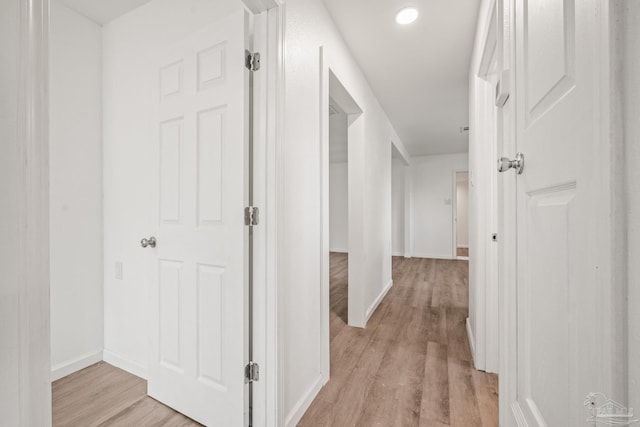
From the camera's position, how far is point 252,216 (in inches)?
51.6

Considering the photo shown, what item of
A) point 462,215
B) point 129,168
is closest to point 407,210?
point 462,215

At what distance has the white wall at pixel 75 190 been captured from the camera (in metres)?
1.81

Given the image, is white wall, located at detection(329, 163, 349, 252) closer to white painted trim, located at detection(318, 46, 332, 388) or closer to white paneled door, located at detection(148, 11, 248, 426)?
white painted trim, located at detection(318, 46, 332, 388)

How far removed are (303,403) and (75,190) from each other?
81.4 inches

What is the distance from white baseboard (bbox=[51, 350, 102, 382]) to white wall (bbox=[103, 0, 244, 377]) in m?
0.07

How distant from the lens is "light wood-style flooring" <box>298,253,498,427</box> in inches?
58.0

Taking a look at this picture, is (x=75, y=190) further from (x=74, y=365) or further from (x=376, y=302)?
(x=376, y=302)

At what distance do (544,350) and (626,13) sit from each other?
2.27ft

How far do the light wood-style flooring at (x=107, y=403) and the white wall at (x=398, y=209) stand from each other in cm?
611

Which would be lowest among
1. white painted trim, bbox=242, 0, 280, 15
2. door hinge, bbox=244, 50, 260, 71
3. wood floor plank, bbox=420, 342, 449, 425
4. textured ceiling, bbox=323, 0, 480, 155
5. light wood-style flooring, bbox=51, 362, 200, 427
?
light wood-style flooring, bbox=51, 362, 200, 427

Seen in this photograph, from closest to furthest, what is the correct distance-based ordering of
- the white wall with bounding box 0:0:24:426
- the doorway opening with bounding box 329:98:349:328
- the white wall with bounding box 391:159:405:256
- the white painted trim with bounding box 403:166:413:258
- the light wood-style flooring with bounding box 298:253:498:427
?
the white wall with bounding box 0:0:24:426, the light wood-style flooring with bounding box 298:253:498:427, the doorway opening with bounding box 329:98:349:328, the white painted trim with bounding box 403:166:413:258, the white wall with bounding box 391:159:405:256

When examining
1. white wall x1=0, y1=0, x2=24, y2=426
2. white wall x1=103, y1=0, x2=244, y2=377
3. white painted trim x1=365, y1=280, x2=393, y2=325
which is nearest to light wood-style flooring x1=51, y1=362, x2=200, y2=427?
white wall x1=103, y1=0, x2=244, y2=377

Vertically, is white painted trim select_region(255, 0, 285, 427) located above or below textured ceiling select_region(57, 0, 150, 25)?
below

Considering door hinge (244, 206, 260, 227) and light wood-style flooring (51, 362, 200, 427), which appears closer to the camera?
door hinge (244, 206, 260, 227)
